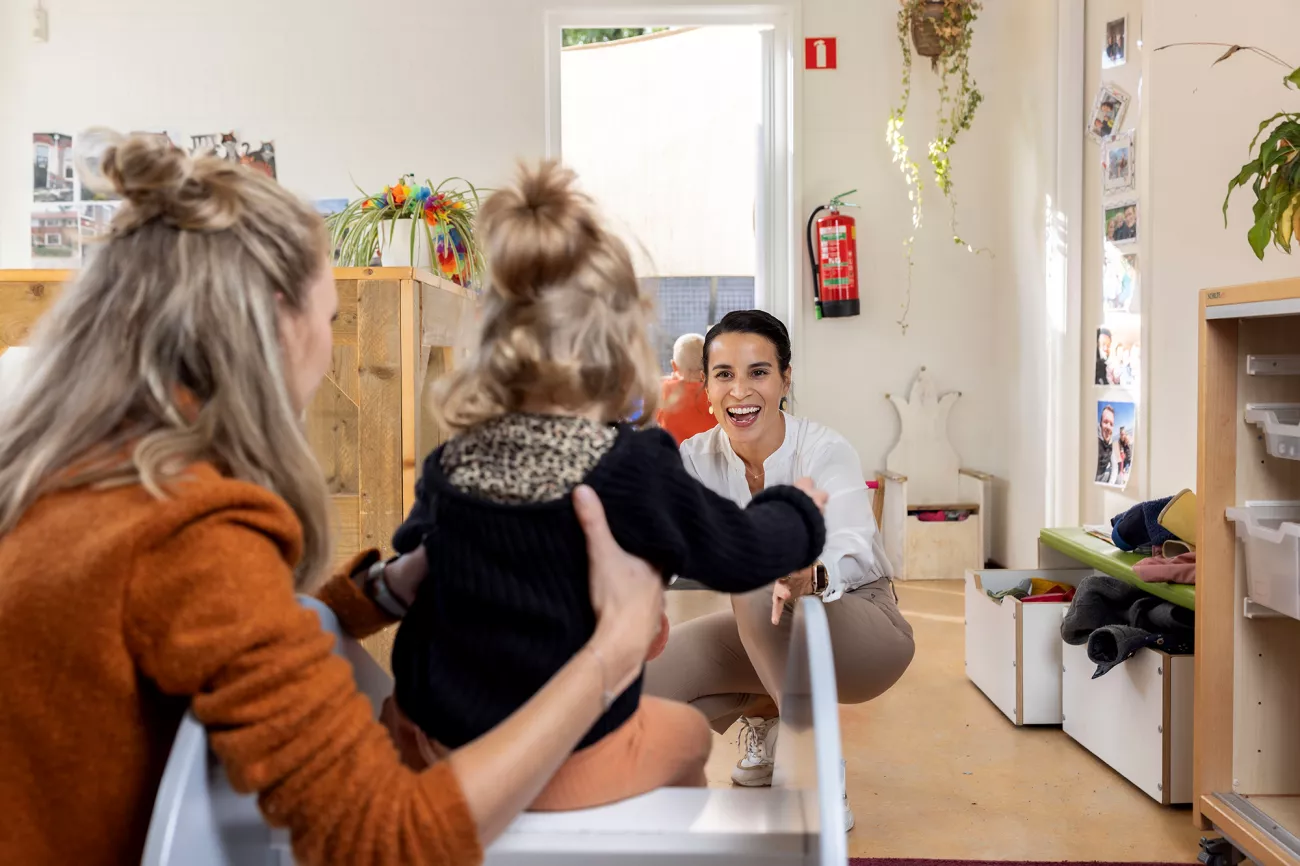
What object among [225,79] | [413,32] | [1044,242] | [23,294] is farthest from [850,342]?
[23,294]

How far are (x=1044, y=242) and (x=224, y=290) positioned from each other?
399 centimetres

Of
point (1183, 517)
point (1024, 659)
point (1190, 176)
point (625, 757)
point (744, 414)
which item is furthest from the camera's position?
point (1190, 176)

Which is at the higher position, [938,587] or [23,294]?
[23,294]

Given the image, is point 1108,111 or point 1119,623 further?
point 1108,111

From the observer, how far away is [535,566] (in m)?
0.95

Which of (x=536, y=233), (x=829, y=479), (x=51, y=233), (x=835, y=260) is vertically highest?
(x=51, y=233)

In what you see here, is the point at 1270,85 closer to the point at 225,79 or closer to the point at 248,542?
the point at 248,542

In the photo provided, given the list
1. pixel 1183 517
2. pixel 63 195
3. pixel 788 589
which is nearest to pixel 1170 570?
pixel 1183 517

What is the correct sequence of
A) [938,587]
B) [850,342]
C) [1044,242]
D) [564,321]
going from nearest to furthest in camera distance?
[564,321] < [1044,242] < [938,587] < [850,342]

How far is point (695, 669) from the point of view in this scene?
2.16m

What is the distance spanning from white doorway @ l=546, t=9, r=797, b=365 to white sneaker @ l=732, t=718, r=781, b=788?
9.31ft

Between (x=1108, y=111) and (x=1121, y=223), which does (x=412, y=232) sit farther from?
(x=1108, y=111)

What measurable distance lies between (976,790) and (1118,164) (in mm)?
2145

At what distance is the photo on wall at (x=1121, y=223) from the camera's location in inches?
139
